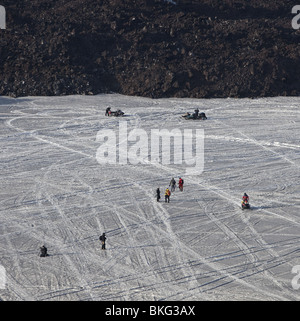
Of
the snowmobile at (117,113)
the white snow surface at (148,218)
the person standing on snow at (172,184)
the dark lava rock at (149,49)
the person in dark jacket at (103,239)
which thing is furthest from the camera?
the dark lava rock at (149,49)

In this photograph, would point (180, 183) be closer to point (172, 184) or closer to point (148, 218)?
point (172, 184)

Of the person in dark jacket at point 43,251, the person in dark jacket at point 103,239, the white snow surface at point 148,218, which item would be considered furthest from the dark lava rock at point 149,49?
the person in dark jacket at point 43,251

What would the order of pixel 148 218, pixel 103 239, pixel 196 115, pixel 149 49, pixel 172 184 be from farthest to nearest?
pixel 149 49
pixel 196 115
pixel 172 184
pixel 148 218
pixel 103 239

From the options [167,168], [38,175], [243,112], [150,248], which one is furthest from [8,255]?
[243,112]

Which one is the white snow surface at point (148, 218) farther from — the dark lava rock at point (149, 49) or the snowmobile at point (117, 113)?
the dark lava rock at point (149, 49)

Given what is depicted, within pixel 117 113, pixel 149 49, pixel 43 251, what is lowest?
pixel 43 251

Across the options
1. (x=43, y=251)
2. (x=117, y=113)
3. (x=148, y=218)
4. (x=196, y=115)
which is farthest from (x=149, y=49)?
(x=43, y=251)

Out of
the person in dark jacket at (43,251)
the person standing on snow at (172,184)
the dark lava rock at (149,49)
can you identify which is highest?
the dark lava rock at (149,49)
